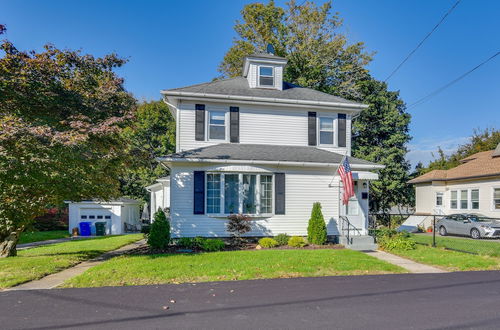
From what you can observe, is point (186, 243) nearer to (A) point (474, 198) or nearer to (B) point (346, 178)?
(B) point (346, 178)

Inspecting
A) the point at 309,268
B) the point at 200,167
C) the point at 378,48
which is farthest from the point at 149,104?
the point at 309,268

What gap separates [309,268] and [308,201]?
4.96 meters

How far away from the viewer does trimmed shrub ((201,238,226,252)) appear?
452 inches

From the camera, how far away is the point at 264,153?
13.4m

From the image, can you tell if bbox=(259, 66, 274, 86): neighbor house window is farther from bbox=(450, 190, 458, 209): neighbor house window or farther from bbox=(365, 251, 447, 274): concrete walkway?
bbox=(450, 190, 458, 209): neighbor house window

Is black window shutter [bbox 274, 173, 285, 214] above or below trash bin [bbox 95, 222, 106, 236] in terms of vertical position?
above

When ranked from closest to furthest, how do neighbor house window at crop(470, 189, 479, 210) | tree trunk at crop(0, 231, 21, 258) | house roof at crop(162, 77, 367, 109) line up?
tree trunk at crop(0, 231, 21, 258)
house roof at crop(162, 77, 367, 109)
neighbor house window at crop(470, 189, 479, 210)

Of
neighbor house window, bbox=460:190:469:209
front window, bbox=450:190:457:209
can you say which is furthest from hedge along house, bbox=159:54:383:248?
front window, bbox=450:190:457:209

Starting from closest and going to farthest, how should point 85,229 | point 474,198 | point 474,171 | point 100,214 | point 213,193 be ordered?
point 213,193 < point 474,198 < point 474,171 < point 85,229 < point 100,214

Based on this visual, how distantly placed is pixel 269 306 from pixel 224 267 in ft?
9.91

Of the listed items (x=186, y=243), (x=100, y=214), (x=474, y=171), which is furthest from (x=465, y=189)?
(x=100, y=214)

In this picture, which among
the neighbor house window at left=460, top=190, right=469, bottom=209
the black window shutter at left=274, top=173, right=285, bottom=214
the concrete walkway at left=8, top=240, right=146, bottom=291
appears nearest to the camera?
the concrete walkway at left=8, top=240, right=146, bottom=291

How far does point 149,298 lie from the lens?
6.19m

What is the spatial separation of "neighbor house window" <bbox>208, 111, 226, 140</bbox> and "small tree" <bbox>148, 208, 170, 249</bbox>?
13.4 ft
